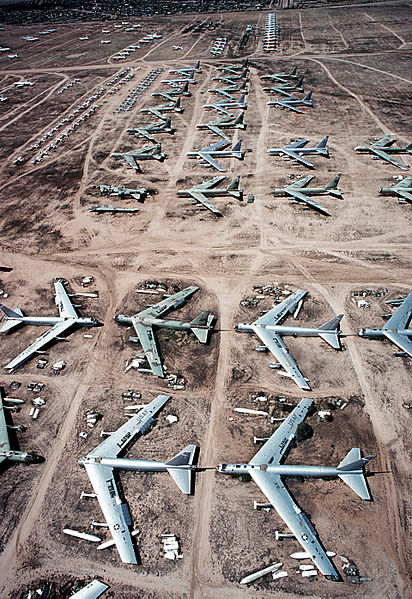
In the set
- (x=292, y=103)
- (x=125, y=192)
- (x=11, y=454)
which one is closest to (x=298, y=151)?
(x=292, y=103)

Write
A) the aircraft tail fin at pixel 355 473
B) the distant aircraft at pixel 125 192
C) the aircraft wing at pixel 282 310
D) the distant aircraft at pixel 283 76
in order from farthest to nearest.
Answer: the distant aircraft at pixel 283 76, the distant aircraft at pixel 125 192, the aircraft wing at pixel 282 310, the aircraft tail fin at pixel 355 473

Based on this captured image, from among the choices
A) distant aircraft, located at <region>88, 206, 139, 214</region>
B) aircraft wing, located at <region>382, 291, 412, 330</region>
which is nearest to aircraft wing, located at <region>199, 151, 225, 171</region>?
distant aircraft, located at <region>88, 206, 139, 214</region>

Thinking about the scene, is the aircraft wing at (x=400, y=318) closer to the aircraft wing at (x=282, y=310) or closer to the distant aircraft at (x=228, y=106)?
the aircraft wing at (x=282, y=310)

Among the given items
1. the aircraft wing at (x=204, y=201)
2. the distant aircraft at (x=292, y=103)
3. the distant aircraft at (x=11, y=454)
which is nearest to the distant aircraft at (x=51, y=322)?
the distant aircraft at (x=11, y=454)

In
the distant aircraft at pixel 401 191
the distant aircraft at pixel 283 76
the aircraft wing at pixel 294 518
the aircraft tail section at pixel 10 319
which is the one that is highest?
A: the distant aircraft at pixel 283 76

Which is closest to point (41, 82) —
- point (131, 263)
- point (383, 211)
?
point (131, 263)

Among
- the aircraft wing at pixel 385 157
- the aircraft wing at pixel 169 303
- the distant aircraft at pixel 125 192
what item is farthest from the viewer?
the aircraft wing at pixel 385 157

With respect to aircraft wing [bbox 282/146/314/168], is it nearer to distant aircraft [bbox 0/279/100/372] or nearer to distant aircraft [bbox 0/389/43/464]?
distant aircraft [bbox 0/279/100/372]
